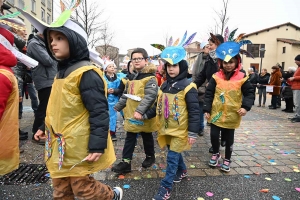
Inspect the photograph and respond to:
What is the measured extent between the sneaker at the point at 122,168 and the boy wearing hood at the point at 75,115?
4.03 feet

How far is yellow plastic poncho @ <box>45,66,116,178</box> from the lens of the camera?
6.30 ft

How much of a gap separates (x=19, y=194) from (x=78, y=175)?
1.25 meters

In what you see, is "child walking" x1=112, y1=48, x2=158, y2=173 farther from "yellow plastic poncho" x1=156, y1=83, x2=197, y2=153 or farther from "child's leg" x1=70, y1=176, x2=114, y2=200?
"child's leg" x1=70, y1=176, x2=114, y2=200

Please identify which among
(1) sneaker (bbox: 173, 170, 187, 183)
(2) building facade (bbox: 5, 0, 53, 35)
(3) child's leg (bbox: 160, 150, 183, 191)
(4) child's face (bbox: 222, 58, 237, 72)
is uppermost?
(2) building facade (bbox: 5, 0, 53, 35)

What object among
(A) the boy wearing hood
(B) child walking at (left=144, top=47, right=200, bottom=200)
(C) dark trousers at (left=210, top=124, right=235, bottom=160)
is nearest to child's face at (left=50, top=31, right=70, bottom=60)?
(A) the boy wearing hood

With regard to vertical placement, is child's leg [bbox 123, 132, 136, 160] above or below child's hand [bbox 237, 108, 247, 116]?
below

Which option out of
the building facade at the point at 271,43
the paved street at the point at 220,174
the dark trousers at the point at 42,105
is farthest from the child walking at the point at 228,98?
the building facade at the point at 271,43

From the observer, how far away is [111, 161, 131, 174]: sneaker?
129 inches

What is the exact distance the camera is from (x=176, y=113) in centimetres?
283

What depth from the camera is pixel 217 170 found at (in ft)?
11.5

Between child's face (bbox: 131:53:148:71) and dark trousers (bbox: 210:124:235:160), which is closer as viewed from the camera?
child's face (bbox: 131:53:148:71)

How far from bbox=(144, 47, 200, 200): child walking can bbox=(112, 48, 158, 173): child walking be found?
14.7 inches

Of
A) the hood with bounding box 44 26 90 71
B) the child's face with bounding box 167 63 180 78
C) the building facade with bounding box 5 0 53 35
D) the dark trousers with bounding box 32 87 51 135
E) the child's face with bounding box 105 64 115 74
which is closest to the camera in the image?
the hood with bounding box 44 26 90 71

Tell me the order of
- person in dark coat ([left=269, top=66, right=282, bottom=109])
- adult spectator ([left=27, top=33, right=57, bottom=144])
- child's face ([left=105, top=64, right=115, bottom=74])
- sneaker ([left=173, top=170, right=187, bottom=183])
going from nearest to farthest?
sneaker ([left=173, top=170, right=187, bottom=183]) → adult spectator ([left=27, top=33, right=57, bottom=144]) → child's face ([left=105, top=64, right=115, bottom=74]) → person in dark coat ([left=269, top=66, right=282, bottom=109])
